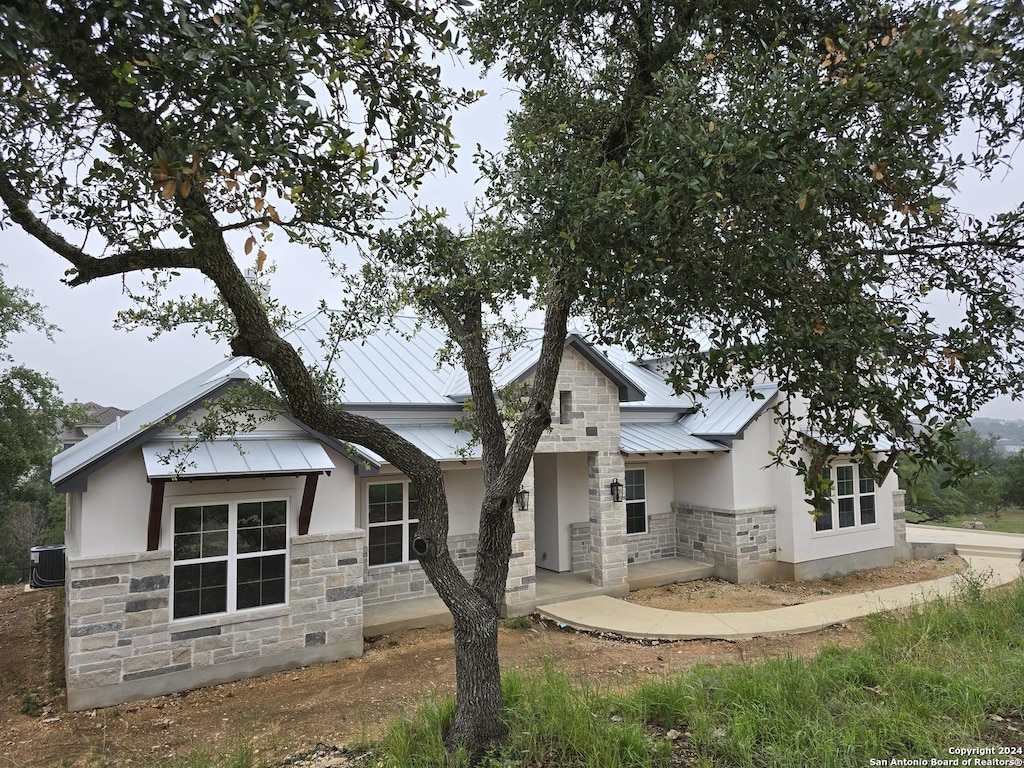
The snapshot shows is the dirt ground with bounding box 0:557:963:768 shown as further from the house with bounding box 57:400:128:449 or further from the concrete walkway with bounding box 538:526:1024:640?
the house with bounding box 57:400:128:449

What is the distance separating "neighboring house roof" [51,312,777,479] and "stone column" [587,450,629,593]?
0.83 m

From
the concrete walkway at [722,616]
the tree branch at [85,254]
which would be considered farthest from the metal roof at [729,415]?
the tree branch at [85,254]

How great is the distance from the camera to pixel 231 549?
8344 mm

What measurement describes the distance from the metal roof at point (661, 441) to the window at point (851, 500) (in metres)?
3.59

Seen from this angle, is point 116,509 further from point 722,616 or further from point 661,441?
point 661,441

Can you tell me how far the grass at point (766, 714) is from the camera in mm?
4273

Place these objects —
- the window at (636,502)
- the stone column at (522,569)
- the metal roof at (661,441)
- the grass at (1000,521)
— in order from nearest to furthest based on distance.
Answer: the stone column at (522,569), the metal roof at (661,441), the window at (636,502), the grass at (1000,521)

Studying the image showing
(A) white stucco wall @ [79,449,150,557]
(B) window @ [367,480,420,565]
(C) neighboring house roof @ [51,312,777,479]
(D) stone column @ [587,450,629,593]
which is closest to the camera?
(A) white stucco wall @ [79,449,150,557]

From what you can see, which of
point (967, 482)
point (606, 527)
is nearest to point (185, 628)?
point (606, 527)

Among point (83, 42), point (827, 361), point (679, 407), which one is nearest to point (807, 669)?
point (827, 361)

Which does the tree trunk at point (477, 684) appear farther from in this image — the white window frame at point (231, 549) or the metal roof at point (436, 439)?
the metal roof at point (436, 439)

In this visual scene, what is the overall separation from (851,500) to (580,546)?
726 cm

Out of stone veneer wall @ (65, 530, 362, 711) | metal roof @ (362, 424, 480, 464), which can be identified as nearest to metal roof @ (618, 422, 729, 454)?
metal roof @ (362, 424, 480, 464)

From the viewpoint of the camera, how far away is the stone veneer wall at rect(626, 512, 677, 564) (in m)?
14.3
